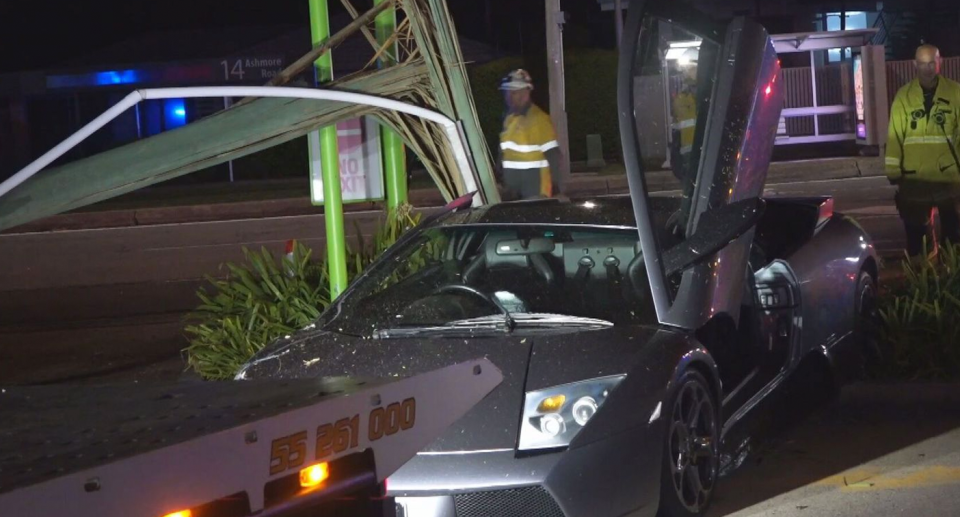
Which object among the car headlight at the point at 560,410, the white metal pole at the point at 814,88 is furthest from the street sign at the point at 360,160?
the white metal pole at the point at 814,88

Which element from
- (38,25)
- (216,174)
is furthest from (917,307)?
(38,25)

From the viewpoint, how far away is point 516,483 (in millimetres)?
4801

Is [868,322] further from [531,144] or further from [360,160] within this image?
[360,160]

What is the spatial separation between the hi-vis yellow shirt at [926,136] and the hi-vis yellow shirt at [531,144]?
2421 mm

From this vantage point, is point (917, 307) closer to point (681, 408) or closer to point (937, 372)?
point (937, 372)

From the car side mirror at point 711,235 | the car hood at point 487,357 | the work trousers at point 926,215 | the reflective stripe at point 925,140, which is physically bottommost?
the car hood at point 487,357

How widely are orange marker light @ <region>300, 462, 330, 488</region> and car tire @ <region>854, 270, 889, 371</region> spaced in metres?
4.84

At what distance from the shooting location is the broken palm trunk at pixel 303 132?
6.52 metres

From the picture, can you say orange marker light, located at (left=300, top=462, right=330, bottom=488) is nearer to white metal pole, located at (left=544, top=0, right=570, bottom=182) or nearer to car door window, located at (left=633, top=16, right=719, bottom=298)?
car door window, located at (left=633, top=16, right=719, bottom=298)

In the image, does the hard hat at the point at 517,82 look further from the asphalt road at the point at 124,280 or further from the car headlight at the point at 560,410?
the car headlight at the point at 560,410

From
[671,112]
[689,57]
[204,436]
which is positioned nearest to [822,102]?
[671,112]

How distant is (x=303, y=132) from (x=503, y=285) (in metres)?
1.81

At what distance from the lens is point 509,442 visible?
4.89 meters

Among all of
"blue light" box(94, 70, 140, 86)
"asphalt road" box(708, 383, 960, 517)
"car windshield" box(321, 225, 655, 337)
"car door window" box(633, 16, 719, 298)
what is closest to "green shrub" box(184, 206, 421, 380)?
"car windshield" box(321, 225, 655, 337)
